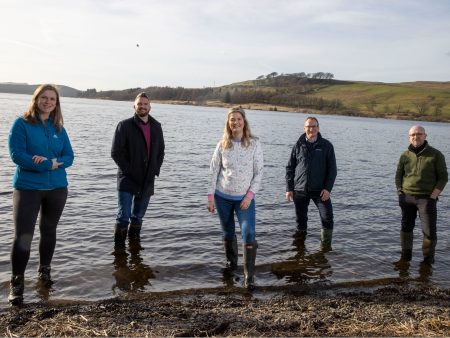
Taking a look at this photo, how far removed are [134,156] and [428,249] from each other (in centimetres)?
604

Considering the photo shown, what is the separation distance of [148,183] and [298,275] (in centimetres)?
329

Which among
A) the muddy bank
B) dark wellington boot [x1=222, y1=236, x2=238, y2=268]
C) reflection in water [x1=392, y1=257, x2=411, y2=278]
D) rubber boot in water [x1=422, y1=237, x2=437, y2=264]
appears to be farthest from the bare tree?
the muddy bank

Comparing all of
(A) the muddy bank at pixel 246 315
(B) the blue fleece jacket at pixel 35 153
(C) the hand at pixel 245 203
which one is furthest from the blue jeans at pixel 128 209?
(C) the hand at pixel 245 203

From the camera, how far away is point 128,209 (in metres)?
6.53

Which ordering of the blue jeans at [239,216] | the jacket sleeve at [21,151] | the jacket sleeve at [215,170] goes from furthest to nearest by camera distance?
the jacket sleeve at [215,170] → the blue jeans at [239,216] → the jacket sleeve at [21,151]

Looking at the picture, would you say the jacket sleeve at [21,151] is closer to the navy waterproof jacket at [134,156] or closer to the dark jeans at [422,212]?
the navy waterproof jacket at [134,156]

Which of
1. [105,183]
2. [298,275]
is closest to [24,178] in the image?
[298,275]

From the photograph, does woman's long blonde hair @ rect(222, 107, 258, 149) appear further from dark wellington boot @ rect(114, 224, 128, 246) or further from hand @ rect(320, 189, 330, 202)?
dark wellington boot @ rect(114, 224, 128, 246)

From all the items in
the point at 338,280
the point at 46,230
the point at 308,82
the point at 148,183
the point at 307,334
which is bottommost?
the point at 338,280

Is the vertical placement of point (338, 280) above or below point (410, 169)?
below

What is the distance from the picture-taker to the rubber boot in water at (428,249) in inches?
265

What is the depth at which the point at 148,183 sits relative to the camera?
6.57 meters

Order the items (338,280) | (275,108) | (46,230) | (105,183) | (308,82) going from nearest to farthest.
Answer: (46,230) → (338,280) → (105,183) → (275,108) → (308,82)

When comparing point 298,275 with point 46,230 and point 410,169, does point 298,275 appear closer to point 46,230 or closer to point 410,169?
point 410,169
